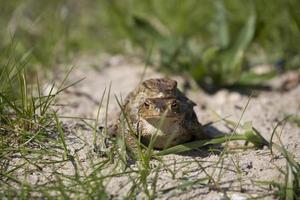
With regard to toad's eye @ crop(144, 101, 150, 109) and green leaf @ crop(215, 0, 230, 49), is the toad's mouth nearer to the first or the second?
toad's eye @ crop(144, 101, 150, 109)

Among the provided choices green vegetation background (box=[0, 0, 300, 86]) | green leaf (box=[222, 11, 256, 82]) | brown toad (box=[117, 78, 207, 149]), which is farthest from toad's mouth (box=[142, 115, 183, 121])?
green leaf (box=[222, 11, 256, 82])

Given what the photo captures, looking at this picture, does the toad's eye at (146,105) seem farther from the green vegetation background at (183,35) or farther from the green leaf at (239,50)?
the green leaf at (239,50)

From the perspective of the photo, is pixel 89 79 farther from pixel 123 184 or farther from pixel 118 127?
pixel 123 184

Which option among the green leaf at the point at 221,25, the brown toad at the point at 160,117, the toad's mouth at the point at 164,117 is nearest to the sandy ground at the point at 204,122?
the brown toad at the point at 160,117

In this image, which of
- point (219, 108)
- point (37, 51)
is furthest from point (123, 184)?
point (37, 51)

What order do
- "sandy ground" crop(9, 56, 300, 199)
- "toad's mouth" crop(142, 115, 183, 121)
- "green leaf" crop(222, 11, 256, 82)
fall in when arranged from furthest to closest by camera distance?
"green leaf" crop(222, 11, 256, 82) → "toad's mouth" crop(142, 115, 183, 121) → "sandy ground" crop(9, 56, 300, 199)

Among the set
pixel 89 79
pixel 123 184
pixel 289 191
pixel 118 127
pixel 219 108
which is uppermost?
pixel 89 79
